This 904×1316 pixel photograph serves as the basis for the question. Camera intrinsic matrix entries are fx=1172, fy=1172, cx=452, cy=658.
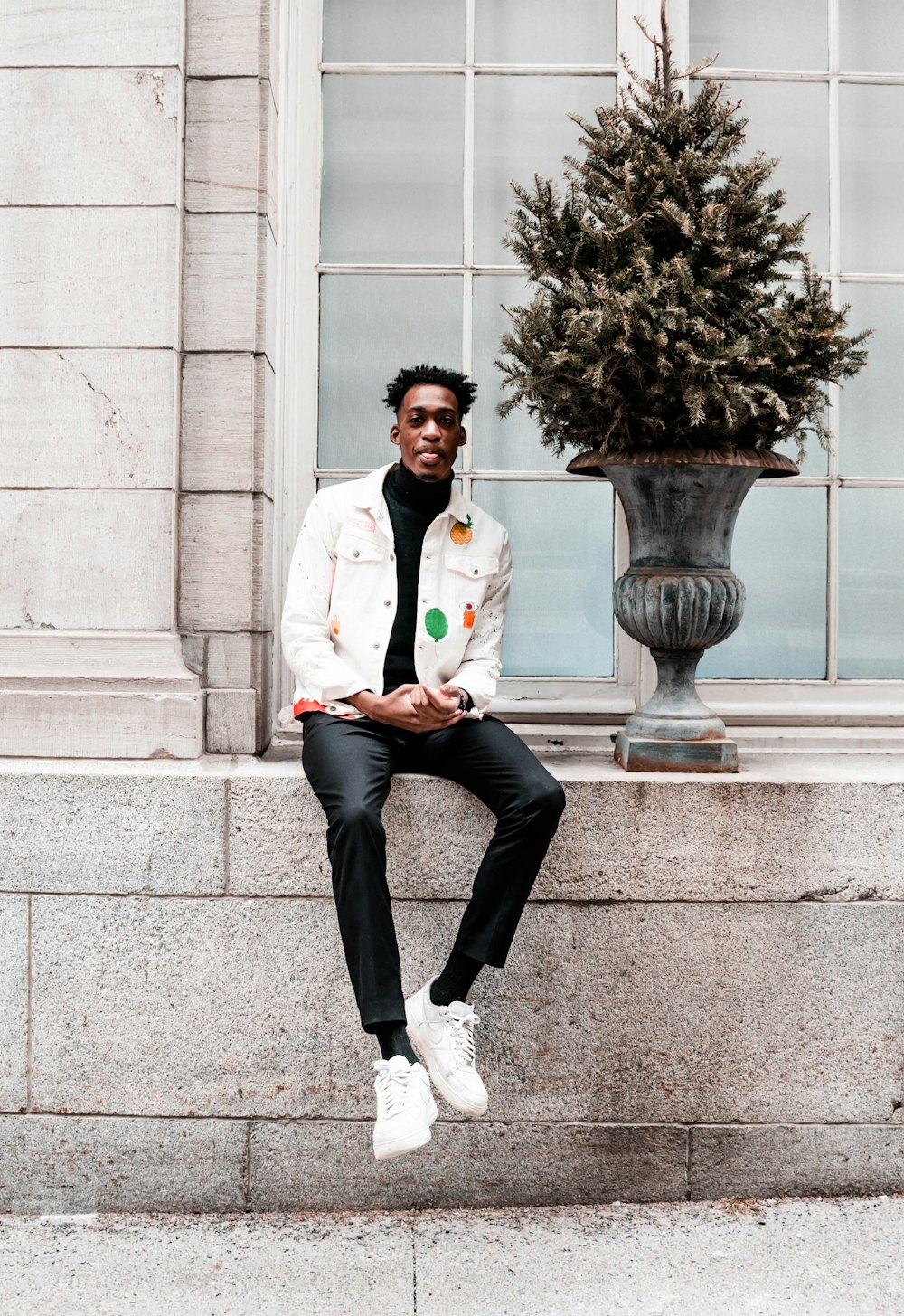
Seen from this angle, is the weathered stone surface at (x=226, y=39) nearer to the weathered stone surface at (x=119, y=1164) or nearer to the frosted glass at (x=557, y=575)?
the frosted glass at (x=557, y=575)

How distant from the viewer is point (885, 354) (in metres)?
4.11

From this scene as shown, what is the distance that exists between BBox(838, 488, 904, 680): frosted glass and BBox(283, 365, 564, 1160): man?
135 centimetres

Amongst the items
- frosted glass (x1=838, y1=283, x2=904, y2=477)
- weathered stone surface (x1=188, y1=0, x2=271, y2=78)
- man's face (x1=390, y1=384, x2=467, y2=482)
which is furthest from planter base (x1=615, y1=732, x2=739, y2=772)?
weathered stone surface (x1=188, y1=0, x2=271, y2=78)

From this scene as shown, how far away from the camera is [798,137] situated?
410 cm

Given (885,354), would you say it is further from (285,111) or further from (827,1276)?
(827,1276)

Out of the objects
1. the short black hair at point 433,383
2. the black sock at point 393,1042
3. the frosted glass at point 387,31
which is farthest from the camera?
the frosted glass at point 387,31

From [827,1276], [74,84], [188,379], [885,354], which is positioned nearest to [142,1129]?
[827,1276]

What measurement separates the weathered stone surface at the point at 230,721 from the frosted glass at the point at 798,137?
2486mm

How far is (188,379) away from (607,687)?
Answer: 1698 millimetres

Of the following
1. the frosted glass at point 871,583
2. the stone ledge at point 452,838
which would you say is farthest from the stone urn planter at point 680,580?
the frosted glass at point 871,583

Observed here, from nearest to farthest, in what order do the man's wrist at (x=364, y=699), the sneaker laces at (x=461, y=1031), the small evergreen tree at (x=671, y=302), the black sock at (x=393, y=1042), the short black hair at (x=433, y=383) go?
the black sock at (x=393, y=1042) → the sneaker laces at (x=461, y=1031) → the small evergreen tree at (x=671, y=302) → the man's wrist at (x=364, y=699) → the short black hair at (x=433, y=383)

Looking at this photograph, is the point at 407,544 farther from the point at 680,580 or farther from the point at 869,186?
the point at 869,186

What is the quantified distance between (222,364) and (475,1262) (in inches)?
104

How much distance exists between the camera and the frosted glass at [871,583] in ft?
13.4
